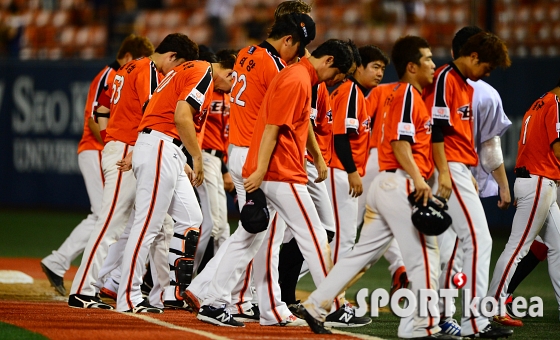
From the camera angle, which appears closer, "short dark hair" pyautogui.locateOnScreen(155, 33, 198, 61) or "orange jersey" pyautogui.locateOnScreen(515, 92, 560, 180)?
"orange jersey" pyautogui.locateOnScreen(515, 92, 560, 180)

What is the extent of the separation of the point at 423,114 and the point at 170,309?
2770 millimetres

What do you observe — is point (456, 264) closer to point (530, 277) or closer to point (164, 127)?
point (164, 127)

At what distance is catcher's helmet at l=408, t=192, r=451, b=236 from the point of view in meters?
5.46

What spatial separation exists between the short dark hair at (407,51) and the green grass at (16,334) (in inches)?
115

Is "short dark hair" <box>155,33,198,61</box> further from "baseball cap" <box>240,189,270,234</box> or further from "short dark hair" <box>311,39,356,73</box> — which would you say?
"baseball cap" <box>240,189,270,234</box>

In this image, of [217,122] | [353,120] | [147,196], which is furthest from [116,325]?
[217,122]

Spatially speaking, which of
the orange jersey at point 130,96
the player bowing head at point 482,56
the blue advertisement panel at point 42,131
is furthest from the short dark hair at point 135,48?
the blue advertisement panel at point 42,131

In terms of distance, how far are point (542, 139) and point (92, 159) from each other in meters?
4.17

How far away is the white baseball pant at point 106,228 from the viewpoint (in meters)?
7.12

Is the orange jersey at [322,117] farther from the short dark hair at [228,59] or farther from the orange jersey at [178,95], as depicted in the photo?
the short dark hair at [228,59]

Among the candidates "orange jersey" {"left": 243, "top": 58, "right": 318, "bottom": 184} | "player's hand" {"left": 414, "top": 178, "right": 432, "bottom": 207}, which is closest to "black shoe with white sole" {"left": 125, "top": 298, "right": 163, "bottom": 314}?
"orange jersey" {"left": 243, "top": 58, "right": 318, "bottom": 184}

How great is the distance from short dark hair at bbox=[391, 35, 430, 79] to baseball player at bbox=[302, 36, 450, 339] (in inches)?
10.8

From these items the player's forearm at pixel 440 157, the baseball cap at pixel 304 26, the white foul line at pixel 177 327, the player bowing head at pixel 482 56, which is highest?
the baseball cap at pixel 304 26

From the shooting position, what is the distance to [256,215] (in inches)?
232
